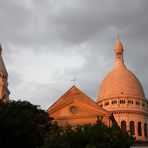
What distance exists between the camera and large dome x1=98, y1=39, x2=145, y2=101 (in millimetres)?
95500

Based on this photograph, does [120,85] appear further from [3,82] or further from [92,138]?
[92,138]

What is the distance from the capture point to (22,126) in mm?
49250

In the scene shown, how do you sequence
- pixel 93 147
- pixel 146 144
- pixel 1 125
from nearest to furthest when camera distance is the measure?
pixel 93 147, pixel 1 125, pixel 146 144

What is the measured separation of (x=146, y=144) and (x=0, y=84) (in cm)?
2503

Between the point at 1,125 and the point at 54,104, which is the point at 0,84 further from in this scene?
the point at 1,125

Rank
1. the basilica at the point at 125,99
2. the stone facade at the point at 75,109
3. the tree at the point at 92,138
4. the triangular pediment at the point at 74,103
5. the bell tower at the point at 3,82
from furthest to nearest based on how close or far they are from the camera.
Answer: the basilica at the point at 125,99
the bell tower at the point at 3,82
the triangular pediment at the point at 74,103
the stone facade at the point at 75,109
the tree at the point at 92,138

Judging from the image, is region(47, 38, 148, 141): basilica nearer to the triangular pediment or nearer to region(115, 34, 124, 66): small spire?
region(115, 34, 124, 66): small spire

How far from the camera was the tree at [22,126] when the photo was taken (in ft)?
157

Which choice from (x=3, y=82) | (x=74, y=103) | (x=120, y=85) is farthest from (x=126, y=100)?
(x=74, y=103)

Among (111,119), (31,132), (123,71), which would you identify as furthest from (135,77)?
(31,132)

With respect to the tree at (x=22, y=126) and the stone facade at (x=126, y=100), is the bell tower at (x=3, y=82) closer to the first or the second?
the stone facade at (x=126, y=100)

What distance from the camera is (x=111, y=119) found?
6606 cm

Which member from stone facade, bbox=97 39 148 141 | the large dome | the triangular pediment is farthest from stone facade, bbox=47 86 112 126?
the large dome

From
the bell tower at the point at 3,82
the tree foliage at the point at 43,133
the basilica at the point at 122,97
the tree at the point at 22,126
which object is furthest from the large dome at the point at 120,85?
the tree at the point at 22,126
